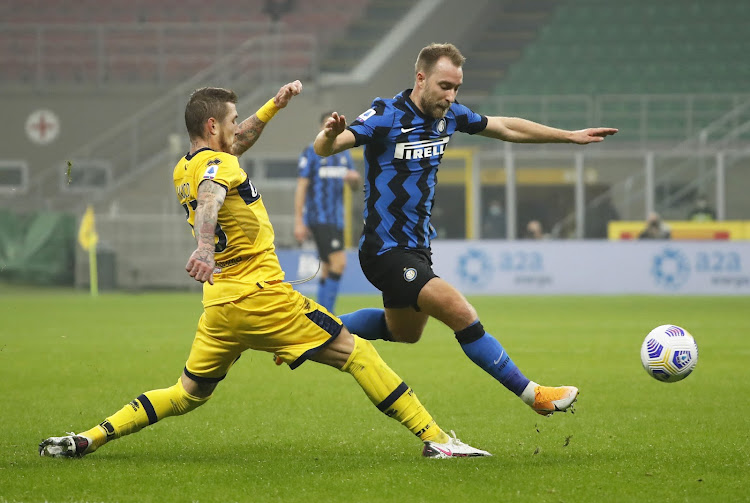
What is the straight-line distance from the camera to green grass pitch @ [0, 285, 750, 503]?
4.47 meters

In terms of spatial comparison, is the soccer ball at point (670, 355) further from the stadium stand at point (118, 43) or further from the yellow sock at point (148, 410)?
the stadium stand at point (118, 43)

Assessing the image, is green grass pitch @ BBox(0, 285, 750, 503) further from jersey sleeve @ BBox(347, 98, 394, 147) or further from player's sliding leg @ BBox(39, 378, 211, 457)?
jersey sleeve @ BBox(347, 98, 394, 147)

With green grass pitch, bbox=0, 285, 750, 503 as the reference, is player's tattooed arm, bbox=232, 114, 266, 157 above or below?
above

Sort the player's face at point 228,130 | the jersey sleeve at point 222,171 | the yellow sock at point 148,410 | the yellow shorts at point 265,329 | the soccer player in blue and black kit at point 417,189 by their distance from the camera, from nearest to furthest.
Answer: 1. the jersey sleeve at point 222,171
2. the yellow shorts at point 265,329
3. the player's face at point 228,130
4. the yellow sock at point 148,410
5. the soccer player in blue and black kit at point 417,189

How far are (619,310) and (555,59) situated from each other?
13.9 meters

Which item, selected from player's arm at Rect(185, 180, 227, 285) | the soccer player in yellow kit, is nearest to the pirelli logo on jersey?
the soccer player in yellow kit

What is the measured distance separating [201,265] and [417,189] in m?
1.69

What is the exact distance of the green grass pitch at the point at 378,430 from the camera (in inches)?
176

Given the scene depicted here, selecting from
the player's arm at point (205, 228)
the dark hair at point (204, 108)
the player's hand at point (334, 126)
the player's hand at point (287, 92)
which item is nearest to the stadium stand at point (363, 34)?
the player's hand at point (287, 92)

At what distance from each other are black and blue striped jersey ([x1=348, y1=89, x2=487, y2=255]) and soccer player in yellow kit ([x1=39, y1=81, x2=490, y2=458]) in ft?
2.31

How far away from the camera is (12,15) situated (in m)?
28.3

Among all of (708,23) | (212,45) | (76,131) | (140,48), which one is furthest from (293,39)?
(708,23)

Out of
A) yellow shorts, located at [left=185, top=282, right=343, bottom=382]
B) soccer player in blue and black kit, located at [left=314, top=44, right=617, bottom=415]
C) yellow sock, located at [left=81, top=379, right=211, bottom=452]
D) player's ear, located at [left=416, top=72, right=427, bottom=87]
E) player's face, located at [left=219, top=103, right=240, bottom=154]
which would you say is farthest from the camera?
player's ear, located at [left=416, top=72, right=427, bottom=87]

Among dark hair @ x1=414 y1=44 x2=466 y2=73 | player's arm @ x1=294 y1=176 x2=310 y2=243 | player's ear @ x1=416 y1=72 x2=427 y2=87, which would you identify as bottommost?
player's arm @ x1=294 y1=176 x2=310 y2=243
